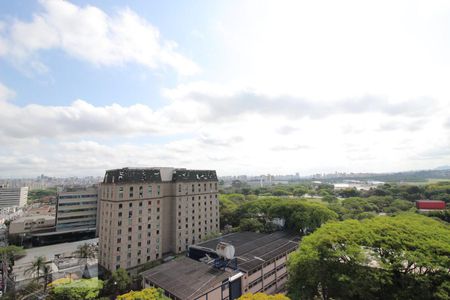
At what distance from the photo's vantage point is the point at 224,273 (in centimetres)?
3198

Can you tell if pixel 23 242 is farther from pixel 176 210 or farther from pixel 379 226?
pixel 379 226

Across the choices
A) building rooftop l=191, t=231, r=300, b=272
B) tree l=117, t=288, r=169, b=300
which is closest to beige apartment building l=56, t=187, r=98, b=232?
building rooftop l=191, t=231, r=300, b=272

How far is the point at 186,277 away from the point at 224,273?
520 cm

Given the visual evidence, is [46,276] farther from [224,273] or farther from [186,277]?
[224,273]

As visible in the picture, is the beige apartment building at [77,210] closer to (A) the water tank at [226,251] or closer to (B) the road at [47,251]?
(B) the road at [47,251]

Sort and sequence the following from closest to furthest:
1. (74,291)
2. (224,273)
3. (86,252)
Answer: (74,291) → (224,273) → (86,252)

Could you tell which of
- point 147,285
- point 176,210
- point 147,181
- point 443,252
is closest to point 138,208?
point 147,181

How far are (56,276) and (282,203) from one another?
5203 cm

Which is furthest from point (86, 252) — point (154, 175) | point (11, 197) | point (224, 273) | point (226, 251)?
point (11, 197)

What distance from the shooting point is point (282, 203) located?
6347cm

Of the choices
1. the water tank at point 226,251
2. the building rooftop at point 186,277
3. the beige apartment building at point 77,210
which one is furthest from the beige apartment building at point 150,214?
the beige apartment building at point 77,210

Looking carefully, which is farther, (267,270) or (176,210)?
(176,210)

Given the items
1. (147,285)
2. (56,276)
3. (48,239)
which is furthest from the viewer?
(48,239)

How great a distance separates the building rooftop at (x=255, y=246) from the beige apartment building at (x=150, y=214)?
417 inches
